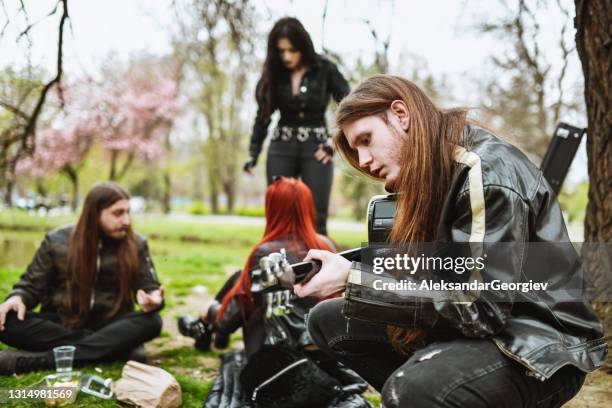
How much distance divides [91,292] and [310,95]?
1.98m

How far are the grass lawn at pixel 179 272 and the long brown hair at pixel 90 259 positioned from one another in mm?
420

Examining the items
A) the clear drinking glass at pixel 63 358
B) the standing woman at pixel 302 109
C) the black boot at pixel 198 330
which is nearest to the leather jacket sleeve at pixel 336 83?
the standing woman at pixel 302 109

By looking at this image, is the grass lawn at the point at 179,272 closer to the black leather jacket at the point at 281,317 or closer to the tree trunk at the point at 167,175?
the black leather jacket at the point at 281,317

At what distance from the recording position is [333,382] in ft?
7.83

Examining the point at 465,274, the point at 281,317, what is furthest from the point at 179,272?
the point at 465,274

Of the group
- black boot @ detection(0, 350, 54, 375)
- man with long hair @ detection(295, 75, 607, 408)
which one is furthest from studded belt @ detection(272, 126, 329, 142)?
man with long hair @ detection(295, 75, 607, 408)

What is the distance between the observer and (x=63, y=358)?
2738mm

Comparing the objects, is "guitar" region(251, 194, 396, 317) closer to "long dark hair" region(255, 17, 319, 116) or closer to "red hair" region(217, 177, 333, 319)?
"red hair" region(217, 177, 333, 319)

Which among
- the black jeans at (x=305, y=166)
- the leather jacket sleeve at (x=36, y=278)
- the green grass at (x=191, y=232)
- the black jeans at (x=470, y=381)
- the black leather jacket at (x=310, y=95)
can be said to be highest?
the black leather jacket at (x=310, y=95)

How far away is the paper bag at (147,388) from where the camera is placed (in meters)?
2.31

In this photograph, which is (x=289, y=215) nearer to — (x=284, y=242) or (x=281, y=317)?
(x=284, y=242)

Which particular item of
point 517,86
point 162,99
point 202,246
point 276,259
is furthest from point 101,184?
point 162,99

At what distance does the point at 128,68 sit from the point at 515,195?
65.1 feet

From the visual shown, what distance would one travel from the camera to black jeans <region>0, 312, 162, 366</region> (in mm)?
2926
